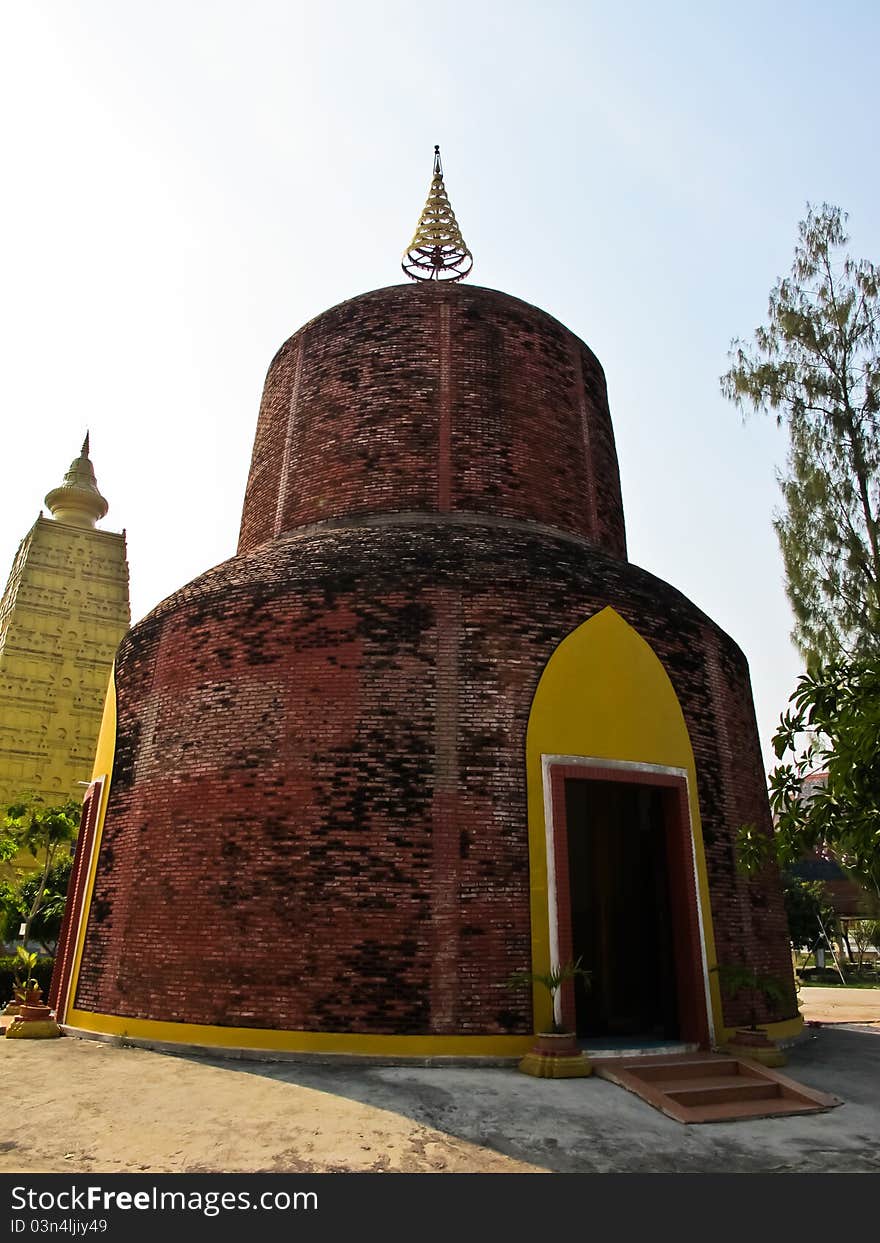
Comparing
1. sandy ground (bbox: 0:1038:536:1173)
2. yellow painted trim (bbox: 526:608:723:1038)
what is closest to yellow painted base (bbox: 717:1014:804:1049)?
yellow painted trim (bbox: 526:608:723:1038)

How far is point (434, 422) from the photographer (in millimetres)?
11984

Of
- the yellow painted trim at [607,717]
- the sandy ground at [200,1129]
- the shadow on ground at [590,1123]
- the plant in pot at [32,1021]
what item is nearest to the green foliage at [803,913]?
the yellow painted trim at [607,717]

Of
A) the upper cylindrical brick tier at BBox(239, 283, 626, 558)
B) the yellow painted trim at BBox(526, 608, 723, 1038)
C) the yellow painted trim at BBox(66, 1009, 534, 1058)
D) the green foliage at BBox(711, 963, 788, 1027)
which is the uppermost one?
the upper cylindrical brick tier at BBox(239, 283, 626, 558)

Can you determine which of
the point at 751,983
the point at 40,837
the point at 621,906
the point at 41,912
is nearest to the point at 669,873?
the point at 751,983

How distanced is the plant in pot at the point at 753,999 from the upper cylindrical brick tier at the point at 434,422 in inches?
238

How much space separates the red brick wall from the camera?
309 inches

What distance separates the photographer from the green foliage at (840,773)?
5.27 metres

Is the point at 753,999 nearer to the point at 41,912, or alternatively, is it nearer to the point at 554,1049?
the point at 554,1049

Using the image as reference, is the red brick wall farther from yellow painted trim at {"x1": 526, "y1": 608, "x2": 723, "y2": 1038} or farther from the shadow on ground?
the shadow on ground

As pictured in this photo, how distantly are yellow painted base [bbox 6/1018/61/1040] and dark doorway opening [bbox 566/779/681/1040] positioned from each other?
19.0 ft

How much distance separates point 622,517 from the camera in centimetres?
1377

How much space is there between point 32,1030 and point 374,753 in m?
4.94

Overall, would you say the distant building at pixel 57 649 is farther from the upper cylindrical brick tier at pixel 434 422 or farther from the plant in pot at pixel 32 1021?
the plant in pot at pixel 32 1021
